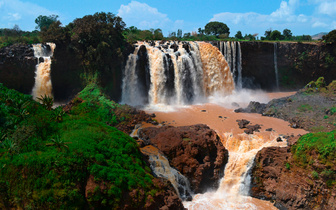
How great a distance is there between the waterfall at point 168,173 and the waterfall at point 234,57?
18.5 meters

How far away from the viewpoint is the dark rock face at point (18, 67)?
19.5 m

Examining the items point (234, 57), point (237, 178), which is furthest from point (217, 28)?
point (237, 178)

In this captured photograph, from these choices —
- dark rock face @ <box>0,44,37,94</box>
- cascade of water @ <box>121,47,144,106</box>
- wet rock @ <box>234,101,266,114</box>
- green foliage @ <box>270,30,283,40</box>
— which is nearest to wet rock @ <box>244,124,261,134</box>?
wet rock @ <box>234,101,266,114</box>

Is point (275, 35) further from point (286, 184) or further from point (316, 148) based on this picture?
point (286, 184)

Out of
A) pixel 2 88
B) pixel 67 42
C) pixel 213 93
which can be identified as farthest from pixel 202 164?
pixel 67 42

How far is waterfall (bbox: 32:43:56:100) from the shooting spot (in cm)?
2011

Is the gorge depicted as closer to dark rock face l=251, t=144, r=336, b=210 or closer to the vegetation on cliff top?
dark rock face l=251, t=144, r=336, b=210

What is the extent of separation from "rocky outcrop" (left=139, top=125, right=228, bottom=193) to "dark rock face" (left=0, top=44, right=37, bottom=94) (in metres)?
12.5

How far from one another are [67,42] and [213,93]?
46.6 ft

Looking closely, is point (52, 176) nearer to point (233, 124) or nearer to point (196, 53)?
point (233, 124)

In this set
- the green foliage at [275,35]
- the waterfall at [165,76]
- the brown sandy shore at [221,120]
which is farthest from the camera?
the green foliage at [275,35]

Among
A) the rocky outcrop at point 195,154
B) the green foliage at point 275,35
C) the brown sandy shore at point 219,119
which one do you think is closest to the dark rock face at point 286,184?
the rocky outcrop at point 195,154

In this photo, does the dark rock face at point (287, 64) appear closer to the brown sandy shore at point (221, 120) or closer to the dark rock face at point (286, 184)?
the brown sandy shore at point (221, 120)

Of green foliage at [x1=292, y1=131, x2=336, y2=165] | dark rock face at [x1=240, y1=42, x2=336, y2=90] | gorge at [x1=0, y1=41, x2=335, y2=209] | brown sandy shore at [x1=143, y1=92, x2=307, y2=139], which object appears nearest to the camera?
green foliage at [x1=292, y1=131, x2=336, y2=165]
